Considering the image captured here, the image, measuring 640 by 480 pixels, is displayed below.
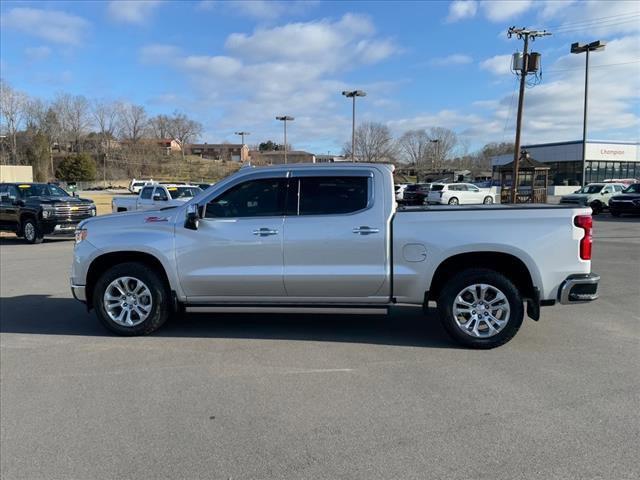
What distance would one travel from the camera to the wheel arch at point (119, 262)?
234 inches

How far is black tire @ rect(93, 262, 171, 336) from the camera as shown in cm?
583

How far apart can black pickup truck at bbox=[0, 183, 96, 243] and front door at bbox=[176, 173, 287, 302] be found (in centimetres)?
1246

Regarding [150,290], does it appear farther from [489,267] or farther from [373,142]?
[373,142]

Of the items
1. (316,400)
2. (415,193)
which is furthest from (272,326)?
(415,193)

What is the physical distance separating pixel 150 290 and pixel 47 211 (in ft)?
40.3

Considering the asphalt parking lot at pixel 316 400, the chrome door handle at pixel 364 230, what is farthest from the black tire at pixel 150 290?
the chrome door handle at pixel 364 230

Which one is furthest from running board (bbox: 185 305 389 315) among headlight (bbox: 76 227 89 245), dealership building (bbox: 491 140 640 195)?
dealership building (bbox: 491 140 640 195)

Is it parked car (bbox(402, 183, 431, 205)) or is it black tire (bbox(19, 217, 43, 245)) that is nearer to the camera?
black tire (bbox(19, 217, 43, 245))

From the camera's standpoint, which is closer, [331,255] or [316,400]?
[316,400]

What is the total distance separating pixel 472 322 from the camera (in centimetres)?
539

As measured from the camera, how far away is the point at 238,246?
5645 mm

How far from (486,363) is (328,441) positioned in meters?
2.14

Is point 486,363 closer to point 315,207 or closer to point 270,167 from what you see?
point 315,207

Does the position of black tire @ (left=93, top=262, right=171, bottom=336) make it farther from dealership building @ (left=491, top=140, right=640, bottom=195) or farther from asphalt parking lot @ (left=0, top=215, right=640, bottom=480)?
dealership building @ (left=491, top=140, right=640, bottom=195)
